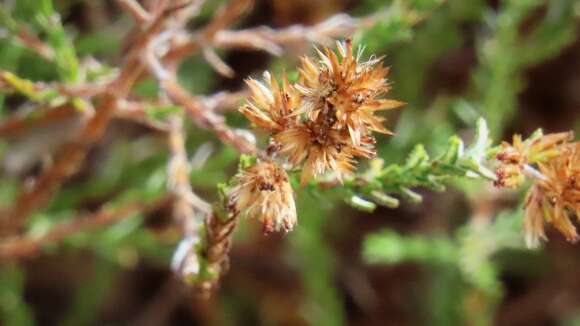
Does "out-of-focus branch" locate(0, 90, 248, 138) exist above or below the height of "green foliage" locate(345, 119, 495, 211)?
above

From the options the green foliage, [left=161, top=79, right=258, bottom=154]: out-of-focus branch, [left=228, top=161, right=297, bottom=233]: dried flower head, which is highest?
[left=161, top=79, right=258, bottom=154]: out-of-focus branch

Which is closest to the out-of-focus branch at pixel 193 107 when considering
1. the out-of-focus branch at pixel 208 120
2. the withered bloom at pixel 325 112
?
the out-of-focus branch at pixel 208 120

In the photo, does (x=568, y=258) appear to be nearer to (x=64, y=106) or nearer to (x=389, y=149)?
(x=389, y=149)

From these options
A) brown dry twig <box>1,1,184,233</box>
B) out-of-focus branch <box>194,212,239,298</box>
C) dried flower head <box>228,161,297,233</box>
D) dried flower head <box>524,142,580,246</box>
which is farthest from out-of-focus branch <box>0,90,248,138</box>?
dried flower head <box>524,142,580,246</box>

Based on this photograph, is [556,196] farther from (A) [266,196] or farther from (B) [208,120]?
(B) [208,120]

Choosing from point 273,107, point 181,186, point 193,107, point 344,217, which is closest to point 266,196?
point 273,107

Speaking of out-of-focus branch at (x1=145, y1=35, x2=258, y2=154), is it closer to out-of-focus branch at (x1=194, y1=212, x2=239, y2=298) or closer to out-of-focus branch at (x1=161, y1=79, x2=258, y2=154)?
out-of-focus branch at (x1=161, y1=79, x2=258, y2=154)

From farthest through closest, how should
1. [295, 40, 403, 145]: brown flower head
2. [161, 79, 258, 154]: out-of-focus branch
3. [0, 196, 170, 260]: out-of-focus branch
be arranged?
1. [0, 196, 170, 260]: out-of-focus branch
2. [161, 79, 258, 154]: out-of-focus branch
3. [295, 40, 403, 145]: brown flower head
